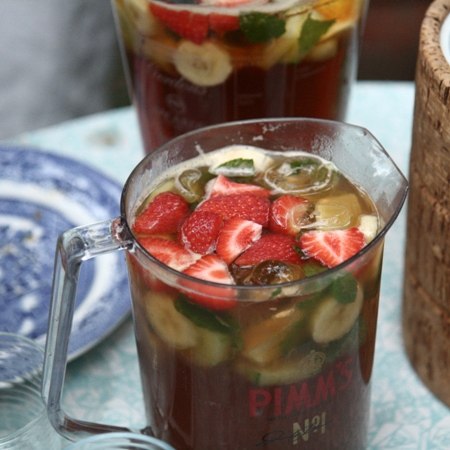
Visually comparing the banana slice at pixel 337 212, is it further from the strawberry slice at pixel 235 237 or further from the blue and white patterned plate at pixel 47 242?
the blue and white patterned plate at pixel 47 242

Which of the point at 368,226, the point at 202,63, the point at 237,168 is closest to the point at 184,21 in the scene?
the point at 202,63

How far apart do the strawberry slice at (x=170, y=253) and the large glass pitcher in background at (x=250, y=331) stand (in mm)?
15

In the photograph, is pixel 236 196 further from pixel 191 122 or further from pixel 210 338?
pixel 191 122

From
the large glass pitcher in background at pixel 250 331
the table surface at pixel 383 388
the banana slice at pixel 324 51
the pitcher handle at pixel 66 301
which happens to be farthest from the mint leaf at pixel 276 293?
the banana slice at pixel 324 51

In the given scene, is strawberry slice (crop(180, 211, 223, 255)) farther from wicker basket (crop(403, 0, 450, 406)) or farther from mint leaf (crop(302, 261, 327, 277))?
wicker basket (crop(403, 0, 450, 406))

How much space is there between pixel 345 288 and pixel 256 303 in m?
0.07

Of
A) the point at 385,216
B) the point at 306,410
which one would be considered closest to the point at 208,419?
the point at 306,410

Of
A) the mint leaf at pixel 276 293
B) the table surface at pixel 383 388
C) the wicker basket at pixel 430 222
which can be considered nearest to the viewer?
the mint leaf at pixel 276 293

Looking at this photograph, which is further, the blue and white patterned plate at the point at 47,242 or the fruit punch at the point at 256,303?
the blue and white patterned plate at the point at 47,242

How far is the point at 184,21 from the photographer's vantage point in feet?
2.91

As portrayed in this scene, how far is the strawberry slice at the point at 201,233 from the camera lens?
683mm

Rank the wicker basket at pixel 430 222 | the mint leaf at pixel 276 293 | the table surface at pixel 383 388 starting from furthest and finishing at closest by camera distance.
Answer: the table surface at pixel 383 388, the wicker basket at pixel 430 222, the mint leaf at pixel 276 293

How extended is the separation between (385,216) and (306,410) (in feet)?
0.50

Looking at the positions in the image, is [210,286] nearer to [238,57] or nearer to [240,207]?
[240,207]
